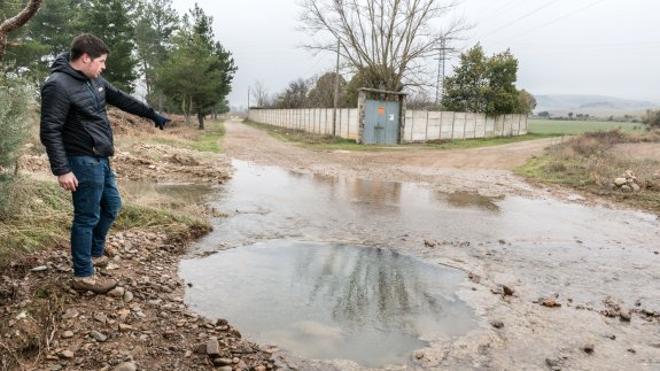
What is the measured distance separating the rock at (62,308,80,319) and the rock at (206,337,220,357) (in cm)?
98

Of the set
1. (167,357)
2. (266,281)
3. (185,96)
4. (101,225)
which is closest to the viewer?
(167,357)

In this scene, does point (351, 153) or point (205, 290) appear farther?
point (351, 153)

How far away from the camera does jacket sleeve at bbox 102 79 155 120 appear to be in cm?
418

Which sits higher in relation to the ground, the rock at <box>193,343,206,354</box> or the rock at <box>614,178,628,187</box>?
the rock at <box>614,178,628,187</box>

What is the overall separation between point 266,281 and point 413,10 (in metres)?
27.3

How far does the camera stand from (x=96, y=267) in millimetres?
4207

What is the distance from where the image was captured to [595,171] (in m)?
12.1

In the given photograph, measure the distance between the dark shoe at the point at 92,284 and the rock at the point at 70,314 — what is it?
0.28 meters

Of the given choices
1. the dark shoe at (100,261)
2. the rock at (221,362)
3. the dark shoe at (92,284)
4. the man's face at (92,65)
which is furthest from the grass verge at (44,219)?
the rock at (221,362)

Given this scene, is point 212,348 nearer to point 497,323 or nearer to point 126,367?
point 126,367

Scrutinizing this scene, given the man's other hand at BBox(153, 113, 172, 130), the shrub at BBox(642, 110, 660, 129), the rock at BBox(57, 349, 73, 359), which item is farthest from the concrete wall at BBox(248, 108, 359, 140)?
the shrub at BBox(642, 110, 660, 129)

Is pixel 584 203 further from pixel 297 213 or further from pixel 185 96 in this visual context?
pixel 185 96

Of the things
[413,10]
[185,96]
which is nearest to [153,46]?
[185,96]

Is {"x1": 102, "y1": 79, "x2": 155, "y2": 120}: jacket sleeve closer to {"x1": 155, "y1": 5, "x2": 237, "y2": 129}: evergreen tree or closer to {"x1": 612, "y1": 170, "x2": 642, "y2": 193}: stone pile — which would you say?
{"x1": 612, "y1": 170, "x2": 642, "y2": 193}: stone pile
